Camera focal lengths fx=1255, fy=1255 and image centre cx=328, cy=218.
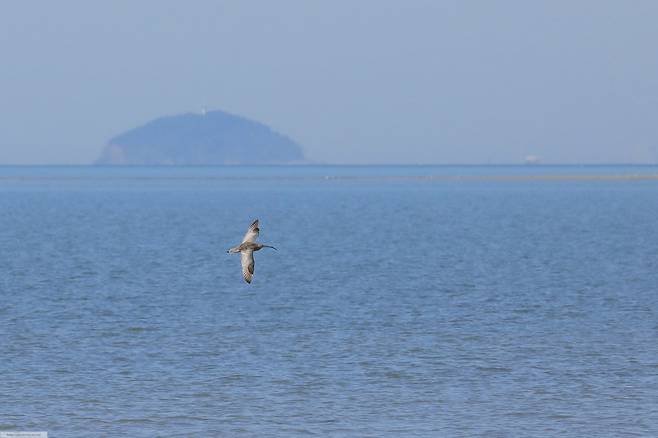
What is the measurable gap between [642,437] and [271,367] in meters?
9.54

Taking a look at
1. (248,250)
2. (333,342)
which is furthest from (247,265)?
(333,342)

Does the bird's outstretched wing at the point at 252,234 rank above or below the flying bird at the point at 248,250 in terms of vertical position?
above

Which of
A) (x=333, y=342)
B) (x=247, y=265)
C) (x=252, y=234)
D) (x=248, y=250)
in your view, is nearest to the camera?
(x=247, y=265)

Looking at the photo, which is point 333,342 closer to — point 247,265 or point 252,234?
point 252,234

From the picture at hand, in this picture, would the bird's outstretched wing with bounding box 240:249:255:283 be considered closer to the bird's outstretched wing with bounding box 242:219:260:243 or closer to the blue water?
the bird's outstretched wing with bounding box 242:219:260:243

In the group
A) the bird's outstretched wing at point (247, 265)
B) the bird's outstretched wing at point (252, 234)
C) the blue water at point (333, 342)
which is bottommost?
the blue water at point (333, 342)

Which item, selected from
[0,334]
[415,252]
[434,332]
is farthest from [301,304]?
[415,252]

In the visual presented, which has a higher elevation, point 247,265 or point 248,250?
point 248,250

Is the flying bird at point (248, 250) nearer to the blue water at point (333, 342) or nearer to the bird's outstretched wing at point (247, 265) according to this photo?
the bird's outstretched wing at point (247, 265)

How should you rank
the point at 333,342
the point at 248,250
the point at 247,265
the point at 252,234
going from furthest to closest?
1. the point at 333,342
2. the point at 252,234
3. the point at 248,250
4. the point at 247,265

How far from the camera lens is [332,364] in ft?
95.1

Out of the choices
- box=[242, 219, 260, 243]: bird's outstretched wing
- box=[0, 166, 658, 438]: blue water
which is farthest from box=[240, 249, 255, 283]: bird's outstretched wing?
box=[0, 166, 658, 438]: blue water

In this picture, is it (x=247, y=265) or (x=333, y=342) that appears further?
(x=333, y=342)

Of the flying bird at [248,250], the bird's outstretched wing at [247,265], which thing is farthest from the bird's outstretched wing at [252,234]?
the bird's outstretched wing at [247,265]
